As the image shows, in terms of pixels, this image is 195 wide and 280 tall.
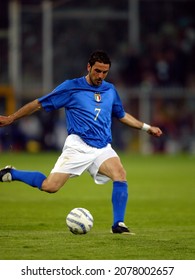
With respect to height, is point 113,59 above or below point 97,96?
below

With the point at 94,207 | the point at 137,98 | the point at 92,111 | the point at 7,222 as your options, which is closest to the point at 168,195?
the point at 94,207

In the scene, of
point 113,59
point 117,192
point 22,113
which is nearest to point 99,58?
point 22,113

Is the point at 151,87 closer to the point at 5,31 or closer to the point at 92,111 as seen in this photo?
the point at 5,31

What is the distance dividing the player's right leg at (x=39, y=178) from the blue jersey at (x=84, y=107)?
57cm

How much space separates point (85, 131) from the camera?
456 inches

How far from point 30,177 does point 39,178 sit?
0.40 ft

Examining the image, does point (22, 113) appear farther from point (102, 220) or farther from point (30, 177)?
point (102, 220)

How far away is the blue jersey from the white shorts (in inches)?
2.9

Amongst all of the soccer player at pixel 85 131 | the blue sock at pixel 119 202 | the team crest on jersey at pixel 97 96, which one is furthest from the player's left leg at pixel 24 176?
the team crest on jersey at pixel 97 96

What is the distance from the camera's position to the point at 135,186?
20734 mm

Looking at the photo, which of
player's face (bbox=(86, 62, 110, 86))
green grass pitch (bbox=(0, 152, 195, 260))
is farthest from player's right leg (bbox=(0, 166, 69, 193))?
player's face (bbox=(86, 62, 110, 86))

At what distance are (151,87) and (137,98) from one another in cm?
70

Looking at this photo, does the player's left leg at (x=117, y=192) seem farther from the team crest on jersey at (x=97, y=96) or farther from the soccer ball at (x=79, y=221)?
the team crest on jersey at (x=97, y=96)

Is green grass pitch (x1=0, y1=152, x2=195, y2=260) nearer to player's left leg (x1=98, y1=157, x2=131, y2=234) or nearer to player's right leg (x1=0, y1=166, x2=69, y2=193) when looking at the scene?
player's left leg (x1=98, y1=157, x2=131, y2=234)
